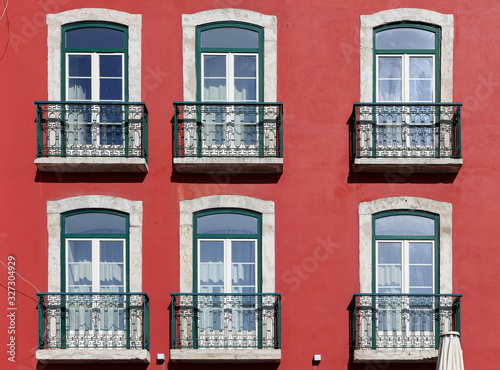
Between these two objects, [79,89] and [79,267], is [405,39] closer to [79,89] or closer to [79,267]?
[79,89]

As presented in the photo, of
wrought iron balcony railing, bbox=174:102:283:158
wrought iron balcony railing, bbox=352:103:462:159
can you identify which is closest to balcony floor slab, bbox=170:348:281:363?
wrought iron balcony railing, bbox=174:102:283:158

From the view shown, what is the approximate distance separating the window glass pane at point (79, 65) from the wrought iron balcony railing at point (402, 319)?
6867mm

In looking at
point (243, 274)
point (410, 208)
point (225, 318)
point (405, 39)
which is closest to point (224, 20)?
point (405, 39)

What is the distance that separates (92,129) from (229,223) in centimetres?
323

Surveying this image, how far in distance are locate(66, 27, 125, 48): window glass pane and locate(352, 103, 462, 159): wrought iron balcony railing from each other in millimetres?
4901

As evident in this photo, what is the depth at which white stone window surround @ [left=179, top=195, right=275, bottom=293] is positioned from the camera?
1555 centimetres

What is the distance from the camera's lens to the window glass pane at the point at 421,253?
15.9 metres

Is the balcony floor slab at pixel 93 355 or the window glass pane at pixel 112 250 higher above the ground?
the window glass pane at pixel 112 250

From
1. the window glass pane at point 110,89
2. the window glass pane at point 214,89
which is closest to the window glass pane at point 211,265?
the window glass pane at point 214,89

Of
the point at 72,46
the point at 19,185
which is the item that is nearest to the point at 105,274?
the point at 19,185

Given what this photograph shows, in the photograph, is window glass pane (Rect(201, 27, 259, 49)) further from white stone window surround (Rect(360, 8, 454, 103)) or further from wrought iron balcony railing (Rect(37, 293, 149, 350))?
wrought iron balcony railing (Rect(37, 293, 149, 350))

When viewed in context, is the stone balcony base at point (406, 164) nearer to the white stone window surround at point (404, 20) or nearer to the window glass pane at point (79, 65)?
the white stone window surround at point (404, 20)

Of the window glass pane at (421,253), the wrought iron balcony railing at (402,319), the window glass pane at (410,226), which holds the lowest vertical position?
the wrought iron balcony railing at (402,319)

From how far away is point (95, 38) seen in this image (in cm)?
1622
